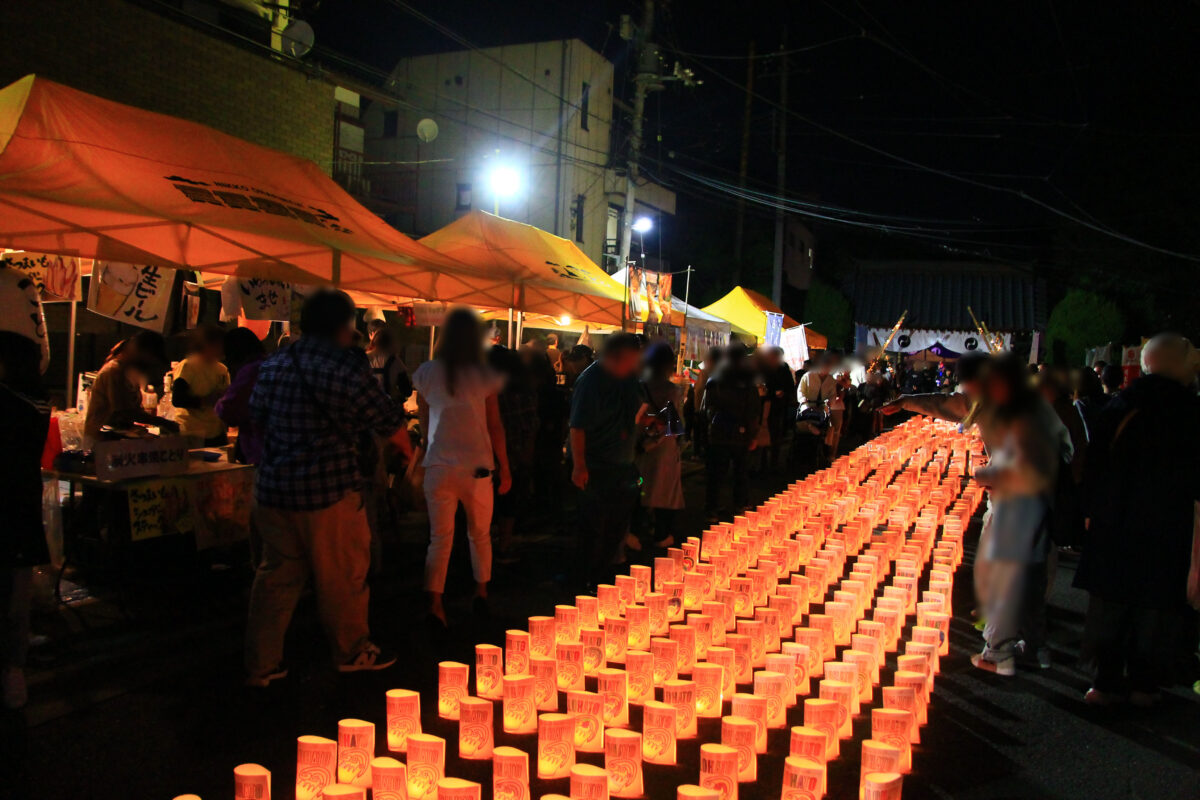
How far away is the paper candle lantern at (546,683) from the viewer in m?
3.65

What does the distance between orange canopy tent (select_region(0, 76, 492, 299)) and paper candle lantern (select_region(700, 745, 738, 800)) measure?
490 cm

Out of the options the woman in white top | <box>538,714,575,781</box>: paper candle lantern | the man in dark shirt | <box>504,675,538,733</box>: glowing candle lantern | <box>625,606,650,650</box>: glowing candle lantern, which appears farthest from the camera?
the man in dark shirt

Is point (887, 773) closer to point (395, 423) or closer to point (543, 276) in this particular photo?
point (395, 423)

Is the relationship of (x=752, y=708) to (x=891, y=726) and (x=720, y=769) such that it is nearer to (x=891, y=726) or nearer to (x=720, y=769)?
(x=891, y=726)

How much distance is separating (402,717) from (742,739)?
4.21 ft

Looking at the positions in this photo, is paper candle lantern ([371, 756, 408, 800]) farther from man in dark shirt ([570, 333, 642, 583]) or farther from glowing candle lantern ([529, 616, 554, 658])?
man in dark shirt ([570, 333, 642, 583])

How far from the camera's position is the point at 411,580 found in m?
6.26

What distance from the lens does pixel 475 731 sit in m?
3.30

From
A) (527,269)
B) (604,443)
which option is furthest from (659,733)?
(527,269)

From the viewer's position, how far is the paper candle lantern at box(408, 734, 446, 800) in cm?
277

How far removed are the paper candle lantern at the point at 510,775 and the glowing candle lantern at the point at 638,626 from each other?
1673 millimetres

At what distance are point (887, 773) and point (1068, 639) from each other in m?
3.39

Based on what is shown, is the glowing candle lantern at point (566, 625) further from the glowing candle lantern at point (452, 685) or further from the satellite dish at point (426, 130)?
the satellite dish at point (426, 130)

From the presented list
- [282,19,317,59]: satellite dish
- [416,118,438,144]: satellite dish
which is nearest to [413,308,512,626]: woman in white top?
[282,19,317,59]: satellite dish
